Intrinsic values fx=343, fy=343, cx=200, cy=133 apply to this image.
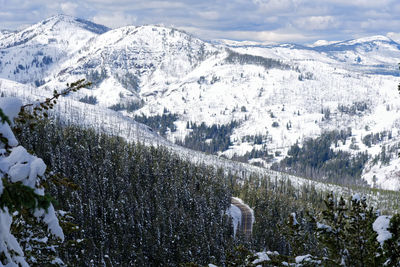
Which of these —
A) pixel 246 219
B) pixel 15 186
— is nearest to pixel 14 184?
pixel 15 186

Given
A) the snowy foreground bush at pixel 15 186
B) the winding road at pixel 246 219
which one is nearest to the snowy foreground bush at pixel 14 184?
the snowy foreground bush at pixel 15 186

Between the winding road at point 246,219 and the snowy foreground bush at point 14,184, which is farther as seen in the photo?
the winding road at point 246,219

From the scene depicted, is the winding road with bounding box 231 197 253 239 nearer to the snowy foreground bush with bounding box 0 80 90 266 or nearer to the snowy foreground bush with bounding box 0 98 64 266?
the snowy foreground bush with bounding box 0 80 90 266

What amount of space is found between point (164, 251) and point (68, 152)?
60.0 metres

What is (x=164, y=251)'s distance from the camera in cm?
8838

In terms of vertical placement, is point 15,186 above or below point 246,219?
above

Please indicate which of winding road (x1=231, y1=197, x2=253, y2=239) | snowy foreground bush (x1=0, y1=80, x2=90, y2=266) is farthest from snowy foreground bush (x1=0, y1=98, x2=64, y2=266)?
winding road (x1=231, y1=197, x2=253, y2=239)

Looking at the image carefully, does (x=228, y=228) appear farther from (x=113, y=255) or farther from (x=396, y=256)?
(x=396, y=256)

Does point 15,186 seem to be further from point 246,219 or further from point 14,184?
point 246,219

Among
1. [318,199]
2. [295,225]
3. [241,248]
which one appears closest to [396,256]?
[295,225]

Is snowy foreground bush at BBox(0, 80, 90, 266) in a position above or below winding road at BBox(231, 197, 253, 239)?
above

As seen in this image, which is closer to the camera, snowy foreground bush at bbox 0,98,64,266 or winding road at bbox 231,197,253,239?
snowy foreground bush at bbox 0,98,64,266

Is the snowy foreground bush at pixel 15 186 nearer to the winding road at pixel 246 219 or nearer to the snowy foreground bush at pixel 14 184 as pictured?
the snowy foreground bush at pixel 14 184

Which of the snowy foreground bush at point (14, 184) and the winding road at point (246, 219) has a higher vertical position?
the snowy foreground bush at point (14, 184)
